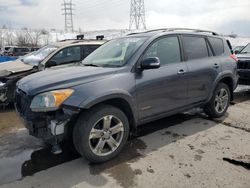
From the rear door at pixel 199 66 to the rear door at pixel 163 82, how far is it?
0.61ft

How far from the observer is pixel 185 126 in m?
4.91

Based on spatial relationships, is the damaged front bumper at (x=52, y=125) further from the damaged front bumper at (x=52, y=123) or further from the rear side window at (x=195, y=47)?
the rear side window at (x=195, y=47)

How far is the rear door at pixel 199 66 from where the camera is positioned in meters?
4.52

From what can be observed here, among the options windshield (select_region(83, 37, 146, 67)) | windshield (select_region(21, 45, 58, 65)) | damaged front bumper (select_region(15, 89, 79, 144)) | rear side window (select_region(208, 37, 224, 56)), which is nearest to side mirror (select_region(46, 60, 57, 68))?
windshield (select_region(21, 45, 58, 65))

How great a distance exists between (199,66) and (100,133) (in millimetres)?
2386

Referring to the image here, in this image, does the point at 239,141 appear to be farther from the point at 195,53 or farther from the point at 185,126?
the point at 195,53

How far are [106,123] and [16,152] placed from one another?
161cm

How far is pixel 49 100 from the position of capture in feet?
10.1

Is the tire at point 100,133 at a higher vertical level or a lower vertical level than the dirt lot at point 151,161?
higher

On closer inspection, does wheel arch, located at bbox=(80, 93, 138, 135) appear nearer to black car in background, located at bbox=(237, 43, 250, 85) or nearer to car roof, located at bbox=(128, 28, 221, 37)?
car roof, located at bbox=(128, 28, 221, 37)

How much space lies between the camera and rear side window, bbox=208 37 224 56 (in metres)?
5.12

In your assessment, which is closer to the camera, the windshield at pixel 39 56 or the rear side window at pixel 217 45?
the rear side window at pixel 217 45

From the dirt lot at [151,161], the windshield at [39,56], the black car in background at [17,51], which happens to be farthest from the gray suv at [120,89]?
the black car in background at [17,51]

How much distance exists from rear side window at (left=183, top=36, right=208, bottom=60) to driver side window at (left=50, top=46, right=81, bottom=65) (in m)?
3.44
